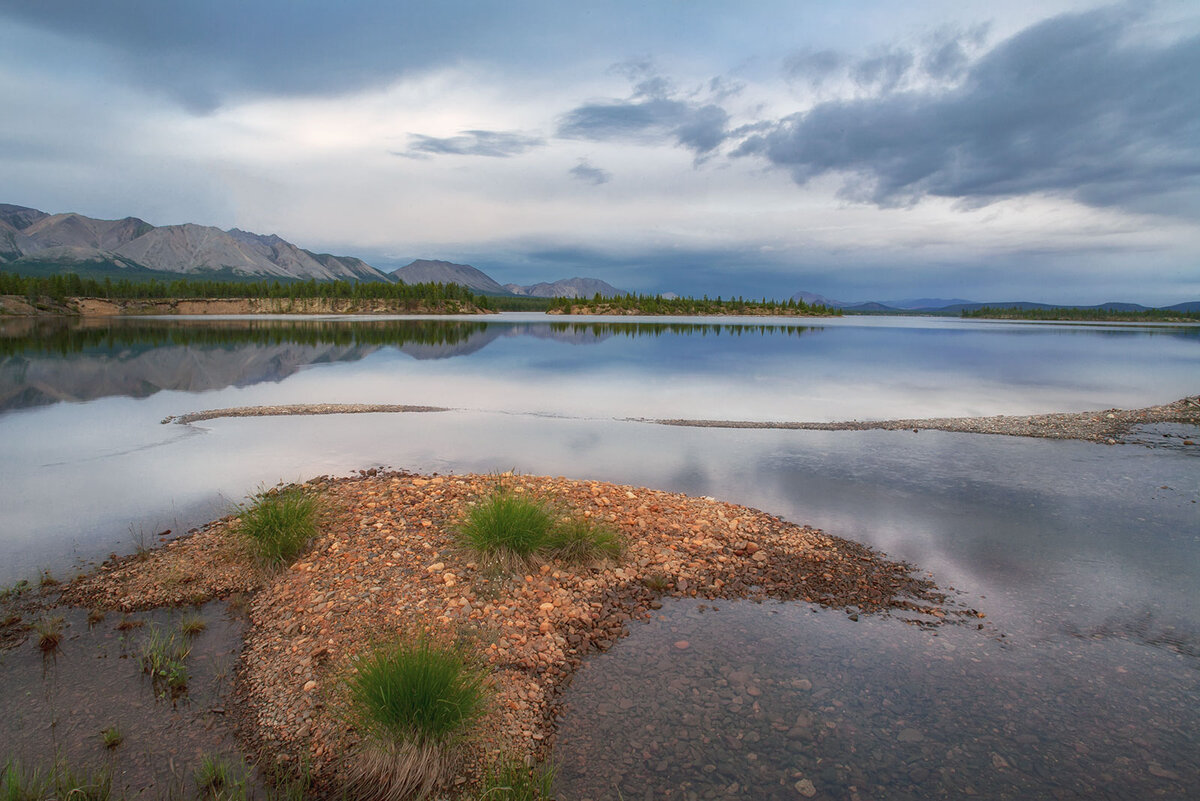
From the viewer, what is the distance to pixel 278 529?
26.5ft

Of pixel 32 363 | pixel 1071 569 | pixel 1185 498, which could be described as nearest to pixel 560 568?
pixel 1071 569

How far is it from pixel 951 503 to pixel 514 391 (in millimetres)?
18038

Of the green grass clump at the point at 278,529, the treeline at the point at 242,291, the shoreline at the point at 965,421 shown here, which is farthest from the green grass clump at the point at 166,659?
the treeline at the point at 242,291

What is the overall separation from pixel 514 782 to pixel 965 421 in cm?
1973

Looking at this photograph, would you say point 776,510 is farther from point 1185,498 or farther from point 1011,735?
point 1185,498

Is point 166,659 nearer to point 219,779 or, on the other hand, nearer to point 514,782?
point 219,779

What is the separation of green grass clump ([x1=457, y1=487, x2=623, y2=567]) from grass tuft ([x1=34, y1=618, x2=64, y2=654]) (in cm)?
426

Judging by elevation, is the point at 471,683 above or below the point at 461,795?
above

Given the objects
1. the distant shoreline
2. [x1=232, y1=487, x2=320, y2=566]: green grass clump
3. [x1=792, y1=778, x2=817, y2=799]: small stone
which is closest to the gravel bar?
[x1=232, y1=487, x2=320, y2=566]: green grass clump

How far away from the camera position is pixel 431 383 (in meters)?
28.2

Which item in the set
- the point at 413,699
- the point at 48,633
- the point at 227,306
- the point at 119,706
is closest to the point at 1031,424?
the point at 413,699

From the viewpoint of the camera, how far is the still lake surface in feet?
16.1

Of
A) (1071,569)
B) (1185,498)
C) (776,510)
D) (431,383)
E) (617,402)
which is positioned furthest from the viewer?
(431,383)

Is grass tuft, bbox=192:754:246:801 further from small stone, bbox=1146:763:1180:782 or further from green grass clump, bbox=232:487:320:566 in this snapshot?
small stone, bbox=1146:763:1180:782
